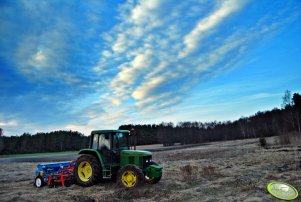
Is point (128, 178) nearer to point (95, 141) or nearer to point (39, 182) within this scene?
point (95, 141)

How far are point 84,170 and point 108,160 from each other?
1177 mm

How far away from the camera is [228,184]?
8680 mm

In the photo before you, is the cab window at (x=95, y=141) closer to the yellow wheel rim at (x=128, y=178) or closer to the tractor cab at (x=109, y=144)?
the tractor cab at (x=109, y=144)

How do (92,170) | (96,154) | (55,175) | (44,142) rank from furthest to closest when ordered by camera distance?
(44,142)
(55,175)
(96,154)
(92,170)

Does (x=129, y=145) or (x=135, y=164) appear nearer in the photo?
(x=135, y=164)

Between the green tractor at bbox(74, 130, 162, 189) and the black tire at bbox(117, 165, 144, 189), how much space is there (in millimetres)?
251

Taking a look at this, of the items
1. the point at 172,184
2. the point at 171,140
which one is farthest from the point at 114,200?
the point at 171,140

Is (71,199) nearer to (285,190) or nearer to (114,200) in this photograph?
(114,200)

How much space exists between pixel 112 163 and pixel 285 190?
238 inches

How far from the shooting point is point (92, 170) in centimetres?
925

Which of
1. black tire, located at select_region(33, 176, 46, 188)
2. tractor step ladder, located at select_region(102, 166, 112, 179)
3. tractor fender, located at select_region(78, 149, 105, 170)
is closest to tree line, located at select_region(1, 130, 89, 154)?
black tire, located at select_region(33, 176, 46, 188)

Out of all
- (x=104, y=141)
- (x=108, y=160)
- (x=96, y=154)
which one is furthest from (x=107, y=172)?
(x=104, y=141)

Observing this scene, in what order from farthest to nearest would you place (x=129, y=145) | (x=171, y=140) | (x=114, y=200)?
1. (x=171, y=140)
2. (x=129, y=145)
3. (x=114, y=200)

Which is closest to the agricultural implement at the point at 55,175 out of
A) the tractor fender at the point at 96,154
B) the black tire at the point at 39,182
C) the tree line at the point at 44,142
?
the black tire at the point at 39,182
